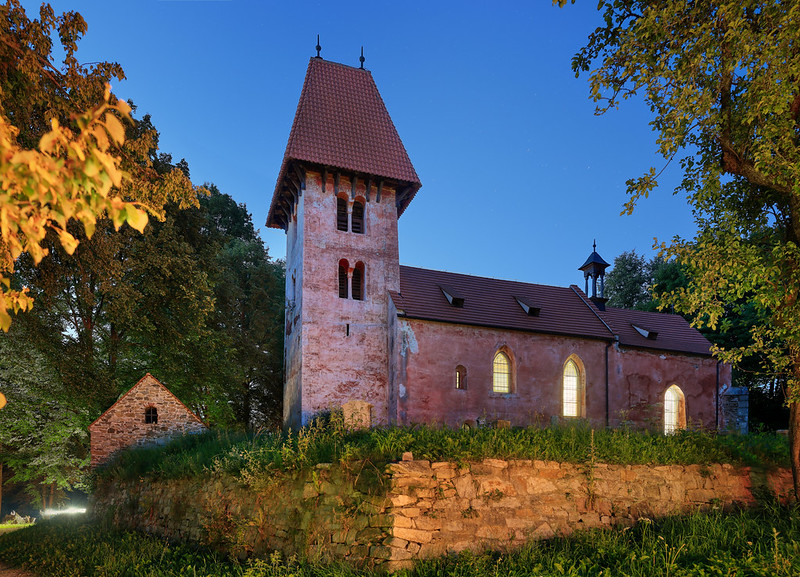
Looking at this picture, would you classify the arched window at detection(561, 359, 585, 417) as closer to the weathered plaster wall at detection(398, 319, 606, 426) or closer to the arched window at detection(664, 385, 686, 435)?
the weathered plaster wall at detection(398, 319, 606, 426)

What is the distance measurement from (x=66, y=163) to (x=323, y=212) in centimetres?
1912

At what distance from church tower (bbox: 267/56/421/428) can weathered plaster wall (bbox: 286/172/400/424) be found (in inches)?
1.5

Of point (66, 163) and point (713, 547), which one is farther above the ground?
point (66, 163)

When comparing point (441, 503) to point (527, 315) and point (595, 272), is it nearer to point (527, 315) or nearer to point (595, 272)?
point (527, 315)

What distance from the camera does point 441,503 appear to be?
9.38 meters

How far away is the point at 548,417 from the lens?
22.5 meters

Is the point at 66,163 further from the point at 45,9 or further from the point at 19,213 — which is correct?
the point at 45,9

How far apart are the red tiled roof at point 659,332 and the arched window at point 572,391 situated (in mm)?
2566

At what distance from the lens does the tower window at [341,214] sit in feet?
74.6

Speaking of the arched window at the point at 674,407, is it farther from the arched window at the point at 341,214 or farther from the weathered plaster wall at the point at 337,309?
the arched window at the point at 341,214

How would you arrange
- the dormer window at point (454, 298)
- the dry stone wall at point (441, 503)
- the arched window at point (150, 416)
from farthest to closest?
the dormer window at point (454, 298)
the arched window at point (150, 416)
the dry stone wall at point (441, 503)

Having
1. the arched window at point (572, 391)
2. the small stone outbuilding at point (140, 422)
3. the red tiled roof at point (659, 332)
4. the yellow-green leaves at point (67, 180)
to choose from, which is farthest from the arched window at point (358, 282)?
the yellow-green leaves at point (67, 180)

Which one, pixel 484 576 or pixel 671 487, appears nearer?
pixel 484 576

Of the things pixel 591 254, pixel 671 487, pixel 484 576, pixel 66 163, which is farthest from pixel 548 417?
pixel 66 163
